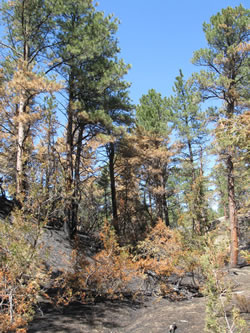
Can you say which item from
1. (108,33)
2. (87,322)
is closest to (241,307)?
(87,322)

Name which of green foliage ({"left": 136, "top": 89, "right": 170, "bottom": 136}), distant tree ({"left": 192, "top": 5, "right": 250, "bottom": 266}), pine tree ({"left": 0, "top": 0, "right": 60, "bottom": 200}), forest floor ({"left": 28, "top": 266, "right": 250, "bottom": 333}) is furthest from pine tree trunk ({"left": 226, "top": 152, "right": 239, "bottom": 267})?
pine tree ({"left": 0, "top": 0, "right": 60, "bottom": 200})

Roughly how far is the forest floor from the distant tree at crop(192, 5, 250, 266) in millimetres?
6249

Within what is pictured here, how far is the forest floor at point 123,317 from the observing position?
16.0 ft

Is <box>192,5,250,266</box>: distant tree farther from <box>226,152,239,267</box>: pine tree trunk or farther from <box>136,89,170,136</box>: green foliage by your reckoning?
<box>136,89,170,136</box>: green foliage

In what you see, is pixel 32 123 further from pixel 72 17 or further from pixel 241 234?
pixel 241 234

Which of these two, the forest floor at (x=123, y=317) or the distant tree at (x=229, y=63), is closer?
the forest floor at (x=123, y=317)

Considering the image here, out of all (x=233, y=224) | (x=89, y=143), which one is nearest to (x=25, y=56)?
(x=89, y=143)

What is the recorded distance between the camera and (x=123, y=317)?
607cm

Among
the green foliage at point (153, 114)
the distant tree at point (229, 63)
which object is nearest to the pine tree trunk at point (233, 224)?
the distant tree at point (229, 63)

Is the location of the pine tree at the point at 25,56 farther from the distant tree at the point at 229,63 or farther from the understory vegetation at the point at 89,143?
the distant tree at the point at 229,63

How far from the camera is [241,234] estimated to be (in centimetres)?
1638

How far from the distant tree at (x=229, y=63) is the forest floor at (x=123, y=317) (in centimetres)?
625

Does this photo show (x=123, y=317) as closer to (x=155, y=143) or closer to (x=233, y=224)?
(x=233, y=224)

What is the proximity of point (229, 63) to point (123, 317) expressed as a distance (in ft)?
39.4
